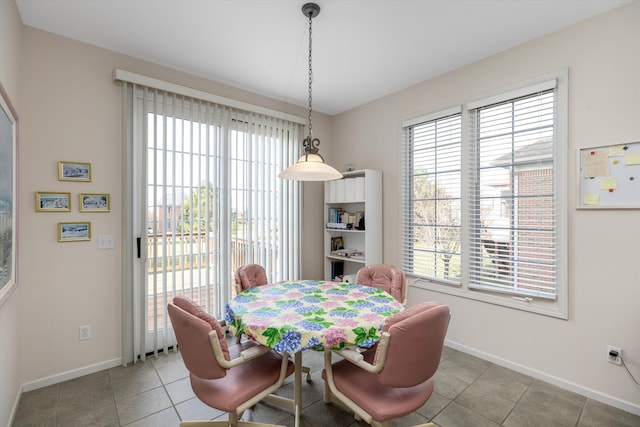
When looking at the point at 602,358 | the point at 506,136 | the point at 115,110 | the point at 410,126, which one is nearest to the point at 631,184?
the point at 506,136

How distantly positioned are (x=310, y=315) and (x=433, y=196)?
208cm

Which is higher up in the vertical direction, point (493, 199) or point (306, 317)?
point (493, 199)

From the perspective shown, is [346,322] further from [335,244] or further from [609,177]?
[335,244]

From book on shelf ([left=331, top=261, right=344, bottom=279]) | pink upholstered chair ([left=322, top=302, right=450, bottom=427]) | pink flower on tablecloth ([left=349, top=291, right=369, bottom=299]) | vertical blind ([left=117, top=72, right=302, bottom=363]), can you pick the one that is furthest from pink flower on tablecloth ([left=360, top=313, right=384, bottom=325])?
book on shelf ([left=331, top=261, right=344, bottom=279])

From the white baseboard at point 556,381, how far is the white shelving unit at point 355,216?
1.33 meters

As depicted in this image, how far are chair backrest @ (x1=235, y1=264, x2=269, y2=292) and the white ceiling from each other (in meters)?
1.99

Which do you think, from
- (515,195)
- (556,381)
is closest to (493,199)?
(515,195)

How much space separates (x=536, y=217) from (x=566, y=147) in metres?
0.59

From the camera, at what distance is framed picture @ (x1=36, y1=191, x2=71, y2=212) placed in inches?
89.7

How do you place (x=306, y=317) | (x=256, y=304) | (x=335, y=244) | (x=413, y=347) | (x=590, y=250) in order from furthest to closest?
(x=335, y=244) → (x=590, y=250) → (x=256, y=304) → (x=306, y=317) → (x=413, y=347)

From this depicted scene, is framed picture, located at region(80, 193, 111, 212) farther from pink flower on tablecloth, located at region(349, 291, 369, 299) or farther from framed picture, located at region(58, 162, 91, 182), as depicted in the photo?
pink flower on tablecloth, located at region(349, 291, 369, 299)

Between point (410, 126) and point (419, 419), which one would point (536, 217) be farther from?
point (419, 419)

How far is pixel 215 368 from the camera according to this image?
4.87 feet

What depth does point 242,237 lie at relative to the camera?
3344 mm
